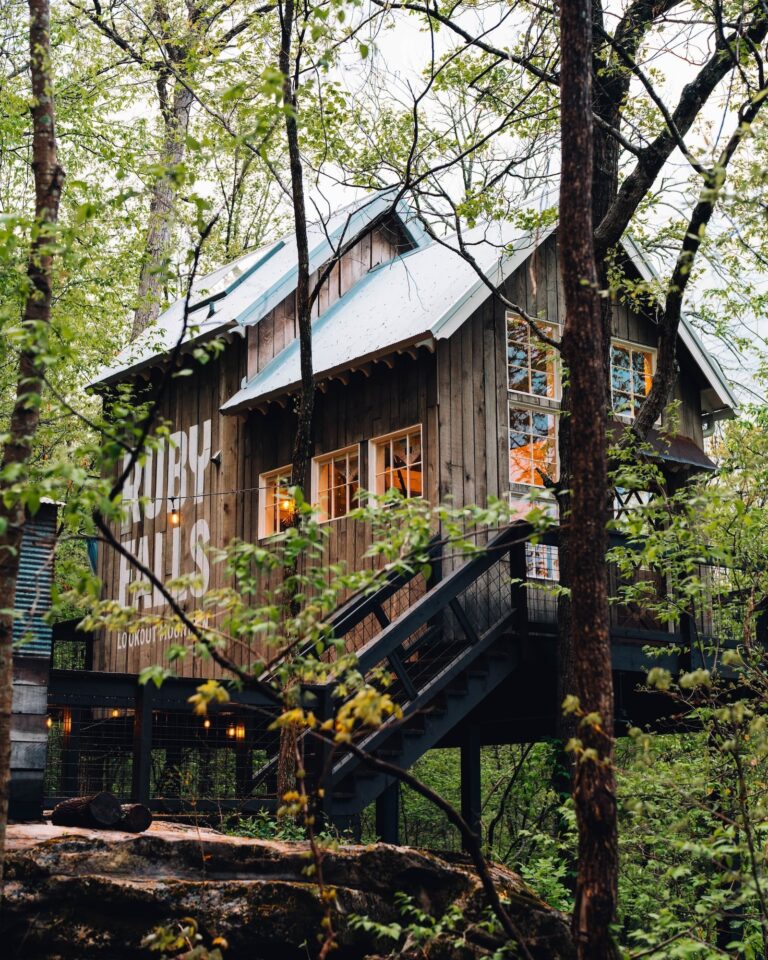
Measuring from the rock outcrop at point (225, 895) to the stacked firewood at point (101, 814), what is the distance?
30cm

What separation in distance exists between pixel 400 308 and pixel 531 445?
234 cm

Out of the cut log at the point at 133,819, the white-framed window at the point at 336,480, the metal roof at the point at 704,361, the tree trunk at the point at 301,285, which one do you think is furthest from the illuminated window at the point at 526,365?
the cut log at the point at 133,819

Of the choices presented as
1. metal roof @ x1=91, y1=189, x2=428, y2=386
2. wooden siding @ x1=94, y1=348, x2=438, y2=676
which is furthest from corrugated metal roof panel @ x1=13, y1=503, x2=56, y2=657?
metal roof @ x1=91, y1=189, x2=428, y2=386

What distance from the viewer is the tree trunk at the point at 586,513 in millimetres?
6316

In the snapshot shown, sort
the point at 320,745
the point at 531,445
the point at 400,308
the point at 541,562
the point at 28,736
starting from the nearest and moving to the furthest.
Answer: the point at 28,736
the point at 320,745
the point at 541,562
the point at 531,445
the point at 400,308

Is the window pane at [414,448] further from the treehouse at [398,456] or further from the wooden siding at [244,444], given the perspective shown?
the wooden siding at [244,444]

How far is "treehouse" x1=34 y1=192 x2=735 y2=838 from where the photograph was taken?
12.1m

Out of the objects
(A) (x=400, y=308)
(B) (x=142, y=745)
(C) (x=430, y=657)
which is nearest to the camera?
(B) (x=142, y=745)

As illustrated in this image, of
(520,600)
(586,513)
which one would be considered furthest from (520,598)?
(586,513)

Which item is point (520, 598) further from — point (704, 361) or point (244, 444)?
point (704, 361)

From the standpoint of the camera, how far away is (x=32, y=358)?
18.5 ft

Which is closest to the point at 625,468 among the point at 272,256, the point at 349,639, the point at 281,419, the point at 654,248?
the point at 654,248

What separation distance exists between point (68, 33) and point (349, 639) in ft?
32.0

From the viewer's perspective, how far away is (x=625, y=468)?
9156 mm
